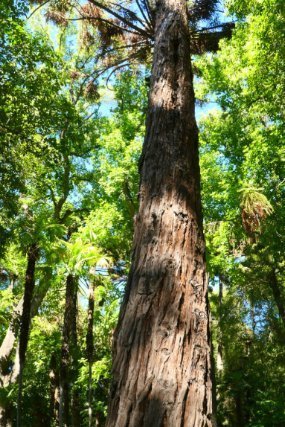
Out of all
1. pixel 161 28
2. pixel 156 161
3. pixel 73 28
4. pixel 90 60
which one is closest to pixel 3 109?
pixel 161 28

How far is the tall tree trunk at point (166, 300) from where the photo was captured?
5.69 feet

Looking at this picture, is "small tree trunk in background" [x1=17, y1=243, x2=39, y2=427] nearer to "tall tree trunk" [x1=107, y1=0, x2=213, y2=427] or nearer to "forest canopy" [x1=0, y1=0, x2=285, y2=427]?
"forest canopy" [x1=0, y1=0, x2=285, y2=427]

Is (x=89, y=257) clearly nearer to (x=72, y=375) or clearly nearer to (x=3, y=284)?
(x=72, y=375)

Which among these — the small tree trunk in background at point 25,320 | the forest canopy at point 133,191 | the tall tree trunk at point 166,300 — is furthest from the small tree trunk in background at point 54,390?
the tall tree trunk at point 166,300

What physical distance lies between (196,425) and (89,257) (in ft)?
17.0

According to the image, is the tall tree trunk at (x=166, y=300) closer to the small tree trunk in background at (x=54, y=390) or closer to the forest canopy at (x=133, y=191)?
the forest canopy at (x=133, y=191)

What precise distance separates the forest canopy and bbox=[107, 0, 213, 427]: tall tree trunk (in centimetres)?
1

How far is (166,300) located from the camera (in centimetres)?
203

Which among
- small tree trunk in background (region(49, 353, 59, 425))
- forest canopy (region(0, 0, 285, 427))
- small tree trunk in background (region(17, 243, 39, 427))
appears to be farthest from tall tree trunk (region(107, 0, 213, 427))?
small tree trunk in background (region(49, 353, 59, 425))

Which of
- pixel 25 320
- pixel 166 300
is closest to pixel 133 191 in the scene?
pixel 25 320

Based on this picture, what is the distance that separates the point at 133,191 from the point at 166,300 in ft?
42.7

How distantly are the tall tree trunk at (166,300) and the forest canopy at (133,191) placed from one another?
14mm

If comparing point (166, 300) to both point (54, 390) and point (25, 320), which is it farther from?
point (54, 390)

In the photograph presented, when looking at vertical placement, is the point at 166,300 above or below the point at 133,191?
below
